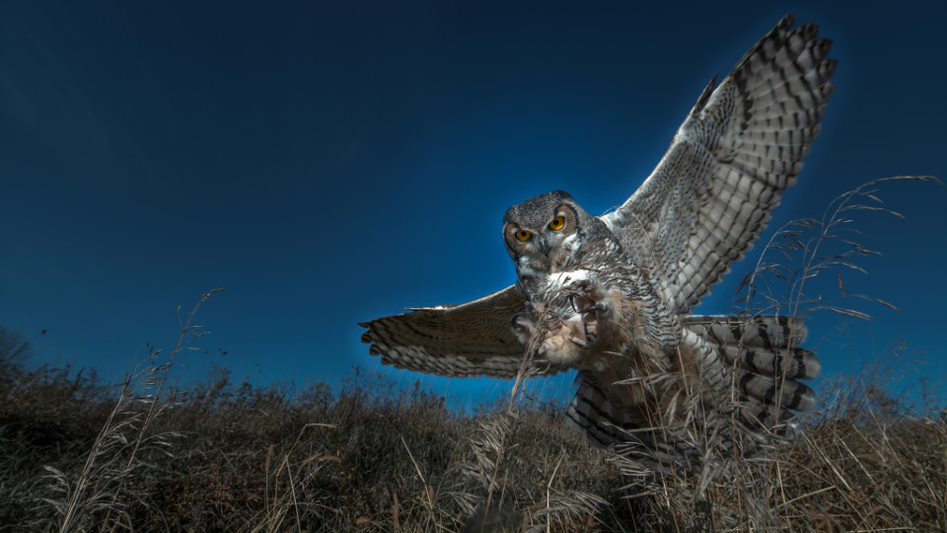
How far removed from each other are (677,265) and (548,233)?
1.81 m

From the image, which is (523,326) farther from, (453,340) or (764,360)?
(453,340)

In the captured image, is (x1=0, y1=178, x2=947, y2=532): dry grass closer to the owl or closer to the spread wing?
the owl

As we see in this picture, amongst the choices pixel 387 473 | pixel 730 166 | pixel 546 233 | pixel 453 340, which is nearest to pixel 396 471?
pixel 387 473

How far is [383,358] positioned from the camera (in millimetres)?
5605

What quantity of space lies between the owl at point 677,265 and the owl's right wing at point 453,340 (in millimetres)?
26

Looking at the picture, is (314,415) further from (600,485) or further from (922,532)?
(922,532)

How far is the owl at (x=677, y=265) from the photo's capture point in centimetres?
335

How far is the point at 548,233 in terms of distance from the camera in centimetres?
357

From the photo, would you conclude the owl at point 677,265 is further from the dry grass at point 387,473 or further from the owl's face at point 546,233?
the dry grass at point 387,473

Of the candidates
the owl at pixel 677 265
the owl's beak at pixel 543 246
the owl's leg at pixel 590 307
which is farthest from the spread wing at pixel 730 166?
the owl's leg at pixel 590 307

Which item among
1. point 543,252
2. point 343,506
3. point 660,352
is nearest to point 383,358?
point 343,506

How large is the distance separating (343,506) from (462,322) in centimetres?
230

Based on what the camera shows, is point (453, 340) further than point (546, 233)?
Yes

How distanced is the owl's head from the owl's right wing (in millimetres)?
1109
